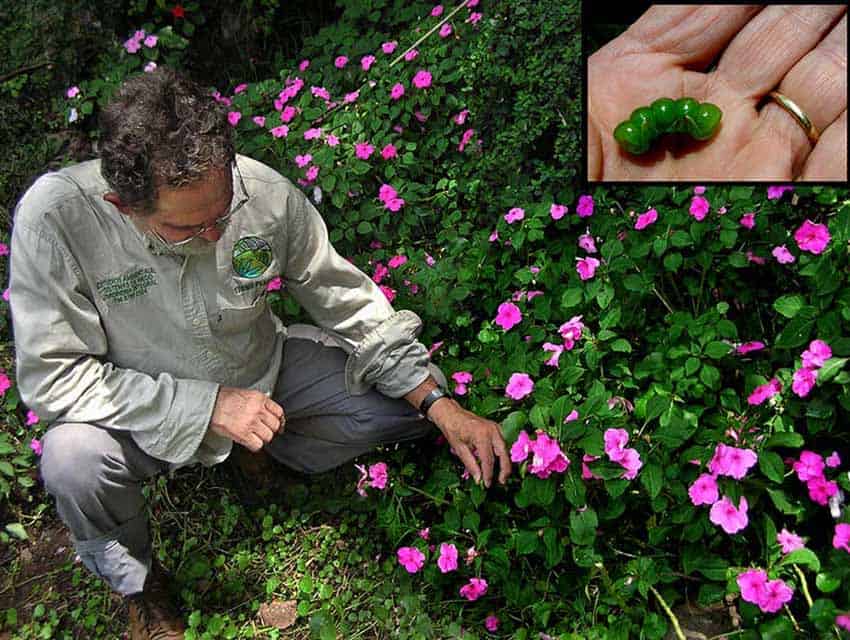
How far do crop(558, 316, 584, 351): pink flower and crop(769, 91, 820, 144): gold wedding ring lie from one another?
0.70 m

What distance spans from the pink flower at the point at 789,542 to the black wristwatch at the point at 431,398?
2.77ft

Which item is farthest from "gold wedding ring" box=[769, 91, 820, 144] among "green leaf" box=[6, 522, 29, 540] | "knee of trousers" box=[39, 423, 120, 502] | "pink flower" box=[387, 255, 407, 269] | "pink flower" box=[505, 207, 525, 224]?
"green leaf" box=[6, 522, 29, 540]

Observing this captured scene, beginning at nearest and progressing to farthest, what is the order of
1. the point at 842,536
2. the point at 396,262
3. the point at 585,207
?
1. the point at 842,536
2. the point at 585,207
3. the point at 396,262

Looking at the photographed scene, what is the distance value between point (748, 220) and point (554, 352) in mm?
571

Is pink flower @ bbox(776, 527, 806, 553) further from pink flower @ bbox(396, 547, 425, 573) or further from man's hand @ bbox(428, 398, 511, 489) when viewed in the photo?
pink flower @ bbox(396, 547, 425, 573)

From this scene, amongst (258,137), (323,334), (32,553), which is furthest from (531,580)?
(258,137)

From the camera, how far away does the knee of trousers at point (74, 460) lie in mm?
2078

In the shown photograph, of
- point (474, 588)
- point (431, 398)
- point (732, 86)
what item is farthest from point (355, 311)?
point (732, 86)

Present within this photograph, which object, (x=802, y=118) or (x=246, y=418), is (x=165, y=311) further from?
(x=802, y=118)

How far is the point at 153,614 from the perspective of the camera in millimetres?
2400

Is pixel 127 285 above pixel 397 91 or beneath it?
above

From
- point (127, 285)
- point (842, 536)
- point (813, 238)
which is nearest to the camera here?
point (842, 536)

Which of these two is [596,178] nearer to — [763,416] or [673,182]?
[673,182]

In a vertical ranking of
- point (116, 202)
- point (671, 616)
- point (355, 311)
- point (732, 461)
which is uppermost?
point (116, 202)
